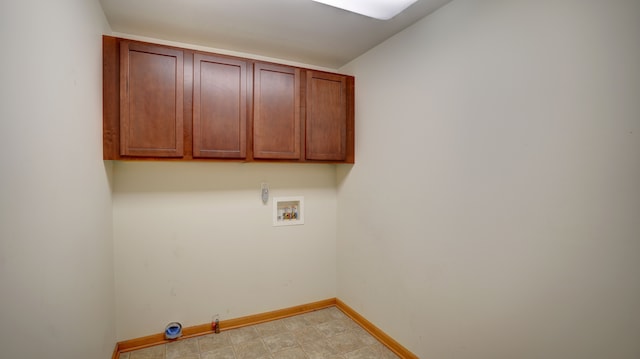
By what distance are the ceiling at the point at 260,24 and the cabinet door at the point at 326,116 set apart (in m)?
0.27

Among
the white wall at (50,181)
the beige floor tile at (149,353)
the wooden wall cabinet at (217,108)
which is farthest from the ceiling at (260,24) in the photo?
the beige floor tile at (149,353)

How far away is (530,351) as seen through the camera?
148 cm

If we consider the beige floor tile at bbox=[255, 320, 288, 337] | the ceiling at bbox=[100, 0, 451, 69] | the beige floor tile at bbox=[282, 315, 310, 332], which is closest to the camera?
the ceiling at bbox=[100, 0, 451, 69]

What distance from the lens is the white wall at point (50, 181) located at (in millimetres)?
915

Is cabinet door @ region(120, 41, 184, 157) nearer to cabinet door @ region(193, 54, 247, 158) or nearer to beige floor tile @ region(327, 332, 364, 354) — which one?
A: cabinet door @ region(193, 54, 247, 158)

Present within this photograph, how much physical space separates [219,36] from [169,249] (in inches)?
70.9

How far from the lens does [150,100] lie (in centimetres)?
211

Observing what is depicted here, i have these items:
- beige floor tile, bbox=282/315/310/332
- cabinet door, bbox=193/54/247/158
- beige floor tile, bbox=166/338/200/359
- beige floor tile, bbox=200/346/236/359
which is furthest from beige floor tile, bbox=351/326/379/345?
cabinet door, bbox=193/54/247/158

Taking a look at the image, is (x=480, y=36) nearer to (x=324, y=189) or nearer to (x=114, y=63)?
(x=324, y=189)

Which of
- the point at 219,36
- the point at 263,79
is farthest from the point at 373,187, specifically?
the point at 219,36

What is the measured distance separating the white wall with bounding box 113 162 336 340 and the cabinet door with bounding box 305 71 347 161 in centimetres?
39

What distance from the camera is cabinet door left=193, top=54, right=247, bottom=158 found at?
2256 millimetres

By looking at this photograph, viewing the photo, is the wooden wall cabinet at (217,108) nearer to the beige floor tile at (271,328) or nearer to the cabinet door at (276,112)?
the cabinet door at (276,112)

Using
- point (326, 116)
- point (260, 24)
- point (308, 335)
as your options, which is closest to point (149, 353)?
point (308, 335)
